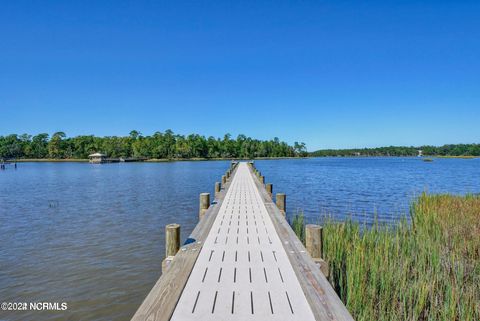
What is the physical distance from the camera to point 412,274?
521 cm

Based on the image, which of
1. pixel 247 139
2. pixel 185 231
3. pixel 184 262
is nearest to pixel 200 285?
pixel 184 262

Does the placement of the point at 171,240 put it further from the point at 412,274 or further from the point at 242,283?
the point at 412,274

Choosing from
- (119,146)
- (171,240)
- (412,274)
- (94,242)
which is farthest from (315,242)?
(119,146)

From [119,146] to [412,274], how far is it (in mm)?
100358

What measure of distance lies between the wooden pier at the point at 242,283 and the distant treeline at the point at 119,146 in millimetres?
95191

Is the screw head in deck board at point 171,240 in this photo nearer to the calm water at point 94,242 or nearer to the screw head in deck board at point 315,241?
the calm water at point 94,242

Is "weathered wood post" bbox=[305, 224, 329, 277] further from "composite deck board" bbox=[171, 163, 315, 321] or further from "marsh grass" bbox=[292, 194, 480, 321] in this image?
"marsh grass" bbox=[292, 194, 480, 321]

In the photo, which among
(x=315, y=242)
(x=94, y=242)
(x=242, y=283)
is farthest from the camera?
(x=94, y=242)

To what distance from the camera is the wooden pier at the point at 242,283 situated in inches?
132

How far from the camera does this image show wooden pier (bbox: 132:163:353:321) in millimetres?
3342

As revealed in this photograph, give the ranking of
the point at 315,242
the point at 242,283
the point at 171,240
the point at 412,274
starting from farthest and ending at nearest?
1. the point at 412,274
2. the point at 171,240
3. the point at 315,242
4. the point at 242,283

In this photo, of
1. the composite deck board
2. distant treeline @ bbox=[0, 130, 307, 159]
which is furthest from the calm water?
distant treeline @ bbox=[0, 130, 307, 159]

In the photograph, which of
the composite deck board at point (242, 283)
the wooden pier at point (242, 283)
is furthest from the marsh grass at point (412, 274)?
the composite deck board at point (242, 283)

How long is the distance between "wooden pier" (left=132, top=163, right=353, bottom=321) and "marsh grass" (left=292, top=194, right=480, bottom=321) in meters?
0.88
